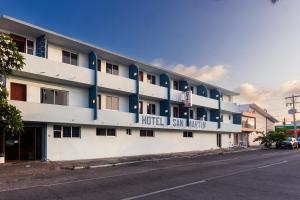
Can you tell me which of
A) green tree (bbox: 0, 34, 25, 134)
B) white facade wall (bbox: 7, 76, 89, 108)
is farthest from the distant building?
green tree (bbox: 0, 34, 25, 134)

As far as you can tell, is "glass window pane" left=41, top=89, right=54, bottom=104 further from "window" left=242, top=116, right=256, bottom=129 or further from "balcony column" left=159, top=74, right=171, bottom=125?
"window" left=242, top=116, right=256, bottom=129

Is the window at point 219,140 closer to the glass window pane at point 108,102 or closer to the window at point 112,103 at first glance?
the window at point 112,103

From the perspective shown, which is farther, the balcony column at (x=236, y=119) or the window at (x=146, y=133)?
the balcony column at (x=236, y=119)

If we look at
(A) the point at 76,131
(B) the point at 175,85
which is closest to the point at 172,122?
(B) the point at 175,85

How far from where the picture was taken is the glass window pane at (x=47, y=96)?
23.2m

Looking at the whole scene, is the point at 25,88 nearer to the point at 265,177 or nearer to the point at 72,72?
the point at 72,72

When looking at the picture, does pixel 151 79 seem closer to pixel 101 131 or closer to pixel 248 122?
pixel 101 131

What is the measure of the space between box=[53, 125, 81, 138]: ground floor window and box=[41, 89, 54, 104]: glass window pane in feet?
6.15

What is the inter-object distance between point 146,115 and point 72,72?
368 inches

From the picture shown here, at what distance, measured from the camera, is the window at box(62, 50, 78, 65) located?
25283 mm

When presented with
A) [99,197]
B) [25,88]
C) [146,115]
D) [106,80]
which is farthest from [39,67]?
[99,197]

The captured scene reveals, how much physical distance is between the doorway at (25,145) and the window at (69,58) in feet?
18.8

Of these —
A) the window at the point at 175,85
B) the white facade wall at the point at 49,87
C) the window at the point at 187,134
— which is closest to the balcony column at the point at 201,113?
the window at the point at 187,134

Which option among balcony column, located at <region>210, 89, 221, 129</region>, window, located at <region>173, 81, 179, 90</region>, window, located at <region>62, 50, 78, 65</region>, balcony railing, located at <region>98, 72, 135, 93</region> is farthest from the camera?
balcony column, located at <region>210, 89, 221, 129</region>
